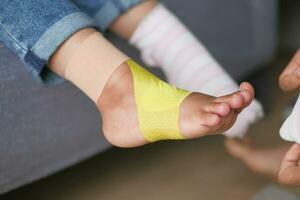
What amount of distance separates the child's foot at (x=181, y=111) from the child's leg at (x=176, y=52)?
0.14m

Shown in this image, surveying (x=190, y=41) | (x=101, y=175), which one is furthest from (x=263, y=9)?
(x=101, y=175)

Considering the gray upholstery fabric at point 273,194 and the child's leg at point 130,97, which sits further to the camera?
the gray upholstery fabric at point 273,194

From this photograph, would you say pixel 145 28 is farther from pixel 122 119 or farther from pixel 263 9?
pixel 263 9

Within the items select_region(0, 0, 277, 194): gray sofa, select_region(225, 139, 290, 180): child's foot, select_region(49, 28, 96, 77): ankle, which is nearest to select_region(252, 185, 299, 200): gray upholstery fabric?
select_region(225, 139, 290, 180): child's foot

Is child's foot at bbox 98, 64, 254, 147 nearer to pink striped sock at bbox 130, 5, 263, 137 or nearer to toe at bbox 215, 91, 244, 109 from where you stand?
toe at bbox 215, 91, 244, 109

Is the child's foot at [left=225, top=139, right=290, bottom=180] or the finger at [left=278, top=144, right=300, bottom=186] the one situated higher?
the finger at [left=278, top=144, right=300, bottom=186]

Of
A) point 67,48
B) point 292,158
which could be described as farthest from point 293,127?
point 67,48

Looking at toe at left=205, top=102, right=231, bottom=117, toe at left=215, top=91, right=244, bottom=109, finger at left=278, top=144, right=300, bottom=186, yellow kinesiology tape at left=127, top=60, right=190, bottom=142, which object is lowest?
finger at left=278, top=144, right=300, bottom=186

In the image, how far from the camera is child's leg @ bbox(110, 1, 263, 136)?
734mm

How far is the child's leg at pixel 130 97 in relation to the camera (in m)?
0.59

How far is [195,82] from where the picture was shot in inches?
29.3

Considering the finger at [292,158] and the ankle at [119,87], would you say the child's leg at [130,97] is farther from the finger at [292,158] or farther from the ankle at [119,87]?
the finger at [292,158]

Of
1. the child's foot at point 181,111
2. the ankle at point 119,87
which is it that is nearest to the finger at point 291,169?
the child's foot at point 181,111

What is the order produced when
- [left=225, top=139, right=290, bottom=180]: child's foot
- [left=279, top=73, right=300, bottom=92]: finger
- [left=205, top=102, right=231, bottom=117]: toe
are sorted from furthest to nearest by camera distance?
[left=225, top=139, right=290, bottom=180]: child's foot < [left=279, top=73, right=300, bottom=92]: finger < [left=205, top=102, right=231, bottom=117]: toe
